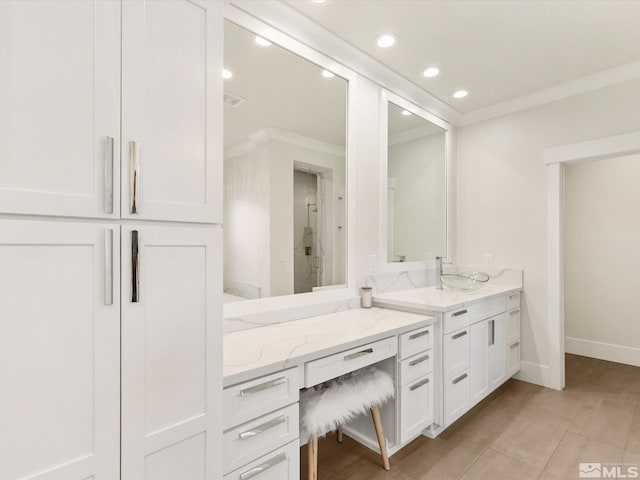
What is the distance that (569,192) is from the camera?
12.9ft

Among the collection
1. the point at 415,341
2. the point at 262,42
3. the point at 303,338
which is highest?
the point at 262,42

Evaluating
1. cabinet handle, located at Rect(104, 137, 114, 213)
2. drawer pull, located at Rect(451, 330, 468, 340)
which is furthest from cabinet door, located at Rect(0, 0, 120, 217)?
drawer pull, located at Rect(451, 330, 468, 340)

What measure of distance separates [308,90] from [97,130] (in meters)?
1.62

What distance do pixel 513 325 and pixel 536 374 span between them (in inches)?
20.6

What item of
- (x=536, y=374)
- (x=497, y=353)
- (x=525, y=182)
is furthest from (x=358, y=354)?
(x=525, y=182)

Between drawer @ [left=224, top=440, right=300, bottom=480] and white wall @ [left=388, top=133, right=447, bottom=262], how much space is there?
177 centimetres

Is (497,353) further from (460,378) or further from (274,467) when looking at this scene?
(274,467)

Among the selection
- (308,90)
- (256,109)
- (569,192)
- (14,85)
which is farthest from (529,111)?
(14,85)

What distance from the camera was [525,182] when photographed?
3.16 meters

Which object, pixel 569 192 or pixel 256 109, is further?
pixel 569 192

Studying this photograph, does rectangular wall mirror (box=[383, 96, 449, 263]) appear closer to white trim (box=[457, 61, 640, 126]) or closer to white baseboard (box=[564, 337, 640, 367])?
white trim (box=[457, 61, 640, 126])

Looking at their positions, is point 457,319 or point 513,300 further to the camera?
point 513,300

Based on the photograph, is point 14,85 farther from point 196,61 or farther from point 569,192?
point 569,192

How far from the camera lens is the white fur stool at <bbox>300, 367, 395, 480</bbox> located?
1591 millimetres
